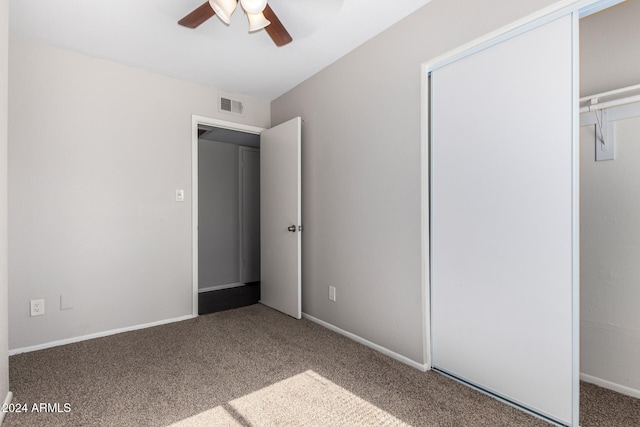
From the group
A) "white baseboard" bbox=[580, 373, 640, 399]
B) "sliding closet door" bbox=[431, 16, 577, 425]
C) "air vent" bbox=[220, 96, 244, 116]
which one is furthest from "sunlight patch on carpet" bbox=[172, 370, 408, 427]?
"air vent" bbox=[220, 96, 244, 116]

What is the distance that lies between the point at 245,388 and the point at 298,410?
39 centimetres

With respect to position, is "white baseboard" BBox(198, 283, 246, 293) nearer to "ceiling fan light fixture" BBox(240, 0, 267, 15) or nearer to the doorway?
the doorway

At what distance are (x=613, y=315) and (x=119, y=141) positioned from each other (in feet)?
12.4

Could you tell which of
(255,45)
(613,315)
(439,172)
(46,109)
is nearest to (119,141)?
(46,109)

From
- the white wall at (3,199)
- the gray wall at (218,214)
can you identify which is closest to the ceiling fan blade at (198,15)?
the white wall at (3,199)

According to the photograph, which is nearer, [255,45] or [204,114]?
[255,45]

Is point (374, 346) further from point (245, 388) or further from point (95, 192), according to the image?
point (95, 192)

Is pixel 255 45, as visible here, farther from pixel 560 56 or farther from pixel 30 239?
pixel 30 239

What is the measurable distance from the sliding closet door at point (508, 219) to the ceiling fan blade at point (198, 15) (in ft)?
4.68

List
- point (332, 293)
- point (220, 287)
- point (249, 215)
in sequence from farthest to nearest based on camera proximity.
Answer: point (249, 215) < point (220, 287) < point (332, 293)

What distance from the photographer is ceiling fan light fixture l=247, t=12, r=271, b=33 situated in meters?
1.92

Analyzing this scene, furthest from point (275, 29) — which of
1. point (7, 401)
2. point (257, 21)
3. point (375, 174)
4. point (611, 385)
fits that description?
point (611, 385)

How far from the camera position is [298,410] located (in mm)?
1719

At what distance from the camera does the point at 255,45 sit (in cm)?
259
